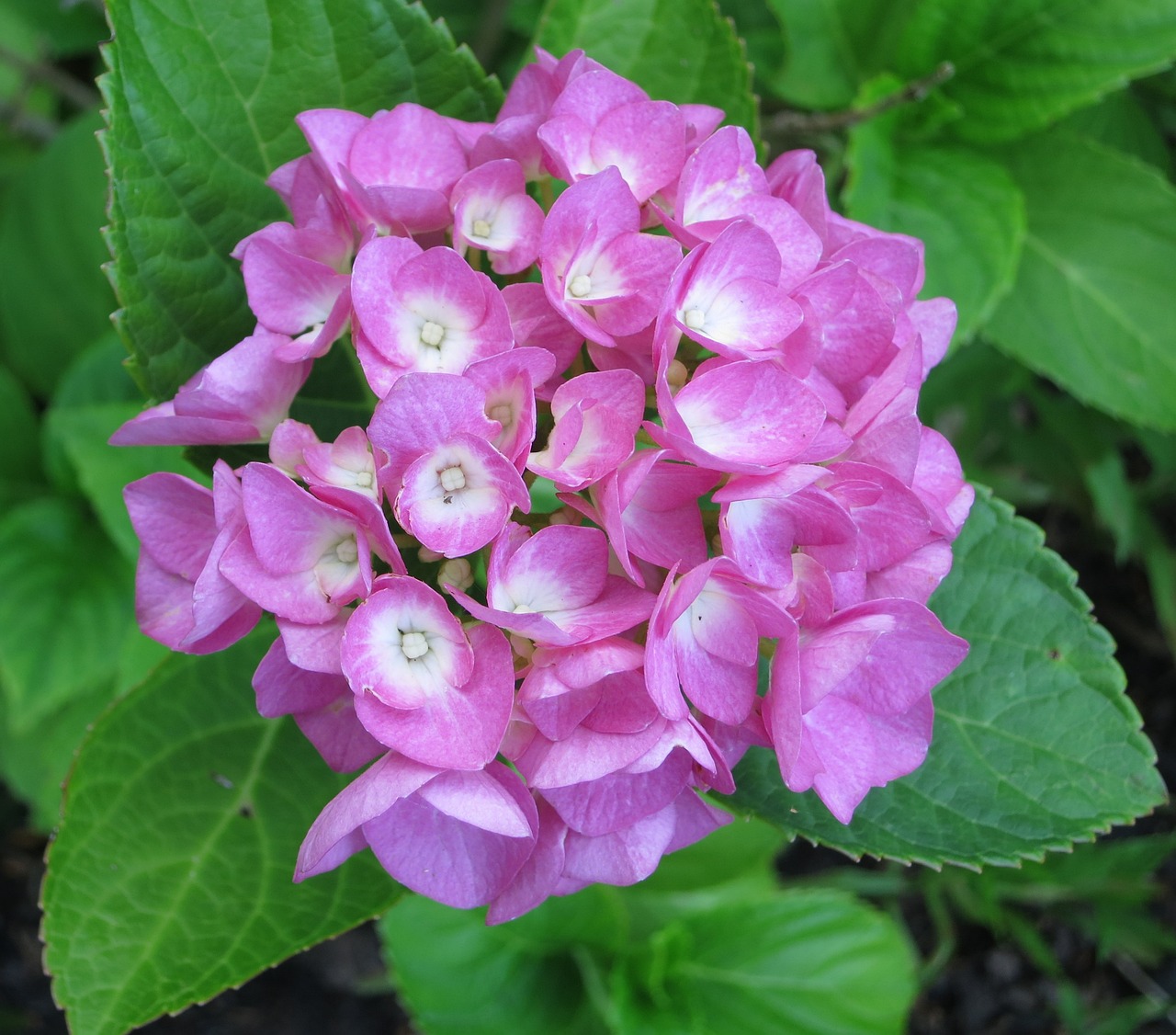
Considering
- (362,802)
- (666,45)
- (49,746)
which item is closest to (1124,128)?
(666,45)

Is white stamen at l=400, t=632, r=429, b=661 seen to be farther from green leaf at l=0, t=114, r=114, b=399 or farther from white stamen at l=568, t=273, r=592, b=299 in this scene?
green leaf at l=0, t=114, r=114, b=399

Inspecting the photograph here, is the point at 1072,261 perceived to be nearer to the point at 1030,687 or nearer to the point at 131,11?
the point at 1030,687

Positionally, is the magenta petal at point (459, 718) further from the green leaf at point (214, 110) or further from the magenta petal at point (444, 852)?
the green leaf at point (214, 110)

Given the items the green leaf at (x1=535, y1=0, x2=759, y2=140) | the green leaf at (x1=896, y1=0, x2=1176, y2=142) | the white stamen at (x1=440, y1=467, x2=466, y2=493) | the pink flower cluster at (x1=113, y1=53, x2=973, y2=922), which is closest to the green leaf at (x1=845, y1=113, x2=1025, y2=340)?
the green leaf at (x1=896, y1=0, x2=1176, y2=142)

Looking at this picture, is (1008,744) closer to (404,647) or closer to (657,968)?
(404,647)

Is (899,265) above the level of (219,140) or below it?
above

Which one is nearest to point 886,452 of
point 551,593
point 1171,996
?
point 551,593

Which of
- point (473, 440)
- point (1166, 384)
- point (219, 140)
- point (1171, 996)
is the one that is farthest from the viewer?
point (1171, 996)
